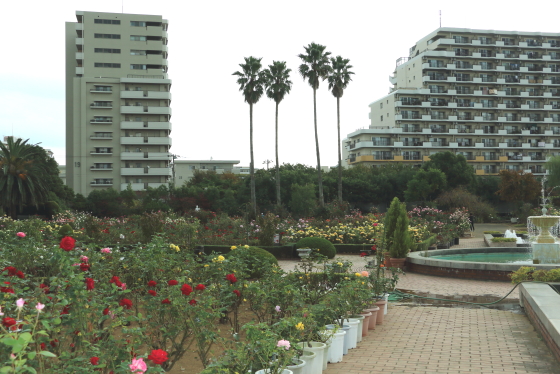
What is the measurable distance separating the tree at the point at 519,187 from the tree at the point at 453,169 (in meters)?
5.17

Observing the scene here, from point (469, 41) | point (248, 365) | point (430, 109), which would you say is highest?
point (469, 41)

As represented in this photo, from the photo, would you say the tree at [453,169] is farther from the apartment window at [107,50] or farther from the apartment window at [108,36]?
the apartment window at [108,36]

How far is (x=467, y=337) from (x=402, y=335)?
0.91m

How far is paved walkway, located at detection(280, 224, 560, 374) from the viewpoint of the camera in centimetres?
611

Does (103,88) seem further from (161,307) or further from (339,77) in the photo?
(161,307)

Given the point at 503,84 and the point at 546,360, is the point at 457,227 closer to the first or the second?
the point at 546,360

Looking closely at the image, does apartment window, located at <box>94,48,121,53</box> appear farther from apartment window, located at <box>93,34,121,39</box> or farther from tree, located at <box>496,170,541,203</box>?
tree, located at <box>496,170,541,203</box>

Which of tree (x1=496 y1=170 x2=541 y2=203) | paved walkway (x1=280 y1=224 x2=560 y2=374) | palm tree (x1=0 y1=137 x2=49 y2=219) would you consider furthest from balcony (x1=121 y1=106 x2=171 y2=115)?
paved walkway (x1=280 y1=224 x2=560 y2=374)

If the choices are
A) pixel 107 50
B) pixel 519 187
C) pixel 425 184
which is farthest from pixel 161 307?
pixel 107 50

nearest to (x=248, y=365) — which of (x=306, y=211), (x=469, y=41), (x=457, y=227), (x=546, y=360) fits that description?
(x=546, y=360)

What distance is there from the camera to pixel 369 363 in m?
6.36

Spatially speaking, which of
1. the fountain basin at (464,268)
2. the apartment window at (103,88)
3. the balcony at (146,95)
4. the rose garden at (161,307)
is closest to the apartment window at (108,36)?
the apartment window at (103,88)

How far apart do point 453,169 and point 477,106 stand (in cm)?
2918

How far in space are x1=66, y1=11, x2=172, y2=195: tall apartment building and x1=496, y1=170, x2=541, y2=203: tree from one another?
4038 centimetres
